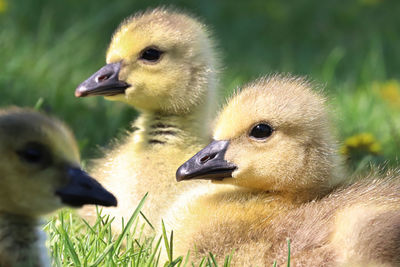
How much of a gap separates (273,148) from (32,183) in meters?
0.79

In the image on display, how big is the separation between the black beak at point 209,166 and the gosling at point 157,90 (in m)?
0.35

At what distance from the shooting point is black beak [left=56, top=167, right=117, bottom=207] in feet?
6.39

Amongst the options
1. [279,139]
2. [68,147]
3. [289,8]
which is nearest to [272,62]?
[289,8]

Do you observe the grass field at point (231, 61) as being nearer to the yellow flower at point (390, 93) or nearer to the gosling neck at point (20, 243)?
the yellow flower at point (390, 93)

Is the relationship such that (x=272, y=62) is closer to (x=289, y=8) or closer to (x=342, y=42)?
(x=342, y=42)

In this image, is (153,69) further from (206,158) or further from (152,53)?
(206,158)

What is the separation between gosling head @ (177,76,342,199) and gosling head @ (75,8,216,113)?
0.46 meters

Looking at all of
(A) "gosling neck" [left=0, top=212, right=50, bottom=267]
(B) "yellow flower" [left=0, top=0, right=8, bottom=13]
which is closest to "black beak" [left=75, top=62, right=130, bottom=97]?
(A) "gosling neck" [left=0, top=212, right=50, bottom=267]

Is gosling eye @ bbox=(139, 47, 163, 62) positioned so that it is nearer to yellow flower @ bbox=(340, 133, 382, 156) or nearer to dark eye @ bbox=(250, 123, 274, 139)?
dark eye @ bbox=(250, 123, 274, 139)

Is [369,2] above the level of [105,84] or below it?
above

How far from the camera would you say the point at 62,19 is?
4984mm

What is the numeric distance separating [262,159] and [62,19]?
2942mm

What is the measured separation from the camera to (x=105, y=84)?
2.80 m

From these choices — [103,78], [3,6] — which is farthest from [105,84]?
[3,6]
